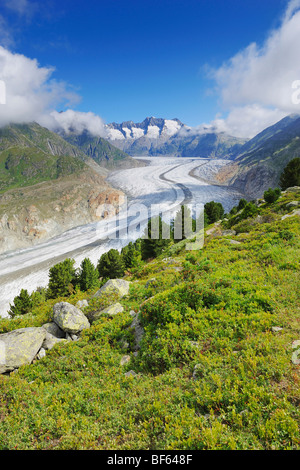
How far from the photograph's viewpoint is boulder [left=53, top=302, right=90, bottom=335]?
10961 mm

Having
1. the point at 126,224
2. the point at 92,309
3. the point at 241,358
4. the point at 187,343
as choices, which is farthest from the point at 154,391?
the point at 126,224

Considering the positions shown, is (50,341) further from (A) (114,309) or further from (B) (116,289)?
(B) (116,289)

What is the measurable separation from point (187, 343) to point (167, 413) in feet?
6.83

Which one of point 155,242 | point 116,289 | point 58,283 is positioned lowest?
point 58,283

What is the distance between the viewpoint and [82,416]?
17.7 feet

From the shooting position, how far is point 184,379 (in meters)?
5.72

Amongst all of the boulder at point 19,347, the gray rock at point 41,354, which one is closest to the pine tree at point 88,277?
the boulder at point 19,347

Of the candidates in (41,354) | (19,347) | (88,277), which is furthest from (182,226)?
(19,347)

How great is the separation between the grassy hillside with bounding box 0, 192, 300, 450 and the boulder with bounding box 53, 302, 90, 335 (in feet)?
4.36

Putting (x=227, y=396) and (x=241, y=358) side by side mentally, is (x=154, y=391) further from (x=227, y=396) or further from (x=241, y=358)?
(x=241, y=358)

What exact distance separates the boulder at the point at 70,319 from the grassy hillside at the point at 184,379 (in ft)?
4.36

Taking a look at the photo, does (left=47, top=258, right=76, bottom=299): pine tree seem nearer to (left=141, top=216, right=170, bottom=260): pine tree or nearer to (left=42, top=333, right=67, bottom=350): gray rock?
(left=141, top=216, right=170, bottom=260): pine tree

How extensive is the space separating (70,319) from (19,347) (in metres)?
2.46

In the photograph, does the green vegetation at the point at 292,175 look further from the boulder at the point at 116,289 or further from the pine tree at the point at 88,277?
the boulder at the point at 116,289
